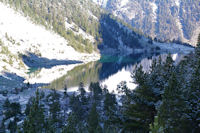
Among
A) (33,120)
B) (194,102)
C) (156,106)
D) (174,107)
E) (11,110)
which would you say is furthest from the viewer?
(11,110)

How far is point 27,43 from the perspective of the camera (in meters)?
121

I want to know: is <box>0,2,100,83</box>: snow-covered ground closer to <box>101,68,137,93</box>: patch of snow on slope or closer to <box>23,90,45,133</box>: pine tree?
<box>101,68,137,93</box>: patch of snow on slope

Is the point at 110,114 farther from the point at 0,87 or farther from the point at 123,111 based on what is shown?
the point at 0,87

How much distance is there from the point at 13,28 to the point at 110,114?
12500 centimetres

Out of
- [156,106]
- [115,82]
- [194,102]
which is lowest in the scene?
[115,82]

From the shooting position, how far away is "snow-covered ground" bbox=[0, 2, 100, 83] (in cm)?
8894

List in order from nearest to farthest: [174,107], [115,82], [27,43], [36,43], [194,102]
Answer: [174,107] < [194,102] < [115,82] < [27,43] < [36,43]

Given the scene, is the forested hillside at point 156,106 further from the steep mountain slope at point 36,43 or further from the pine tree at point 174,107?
the steep mountain slope at point 36,43

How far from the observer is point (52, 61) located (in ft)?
389

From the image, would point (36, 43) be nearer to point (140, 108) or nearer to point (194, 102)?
point (140, 108)

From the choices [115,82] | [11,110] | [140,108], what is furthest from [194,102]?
[115,82]

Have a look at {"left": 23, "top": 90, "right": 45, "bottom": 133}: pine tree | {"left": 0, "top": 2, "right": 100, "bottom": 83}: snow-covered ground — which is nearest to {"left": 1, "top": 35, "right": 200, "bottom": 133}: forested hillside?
{"left": 23, "top": 90, "right": 45, "bottom": 133}: pine tree

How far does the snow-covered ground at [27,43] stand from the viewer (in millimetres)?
88938

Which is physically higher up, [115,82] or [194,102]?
[194,102]
